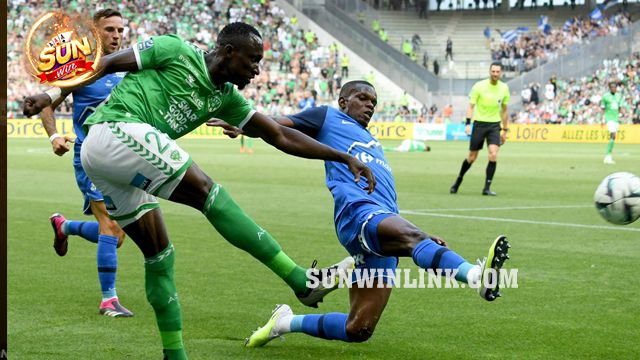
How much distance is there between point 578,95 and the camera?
49.1 metres

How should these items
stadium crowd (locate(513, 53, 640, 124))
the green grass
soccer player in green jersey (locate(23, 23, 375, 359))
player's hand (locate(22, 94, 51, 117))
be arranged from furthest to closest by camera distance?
1. stadium crowd (locate(513, 53, 640, 124))
2. the green grass
3. soccer player in green jersey (locate(23, 23, 375, 359))
4. player's hand (locate(22, 94, 51, 117))

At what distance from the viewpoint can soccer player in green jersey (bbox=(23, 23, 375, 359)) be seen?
5520 millimetres

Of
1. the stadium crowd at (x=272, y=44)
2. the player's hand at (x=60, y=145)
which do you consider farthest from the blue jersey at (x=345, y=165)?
the stadium crowd at (x=272, y=44)

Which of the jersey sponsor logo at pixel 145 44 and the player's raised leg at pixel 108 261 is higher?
the jersey sponsor logo at pixel 145 44

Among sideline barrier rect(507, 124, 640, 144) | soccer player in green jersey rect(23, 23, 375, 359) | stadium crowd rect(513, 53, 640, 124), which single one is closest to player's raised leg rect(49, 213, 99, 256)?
soccer player in green jersey rect(23, 23, 375, 359)

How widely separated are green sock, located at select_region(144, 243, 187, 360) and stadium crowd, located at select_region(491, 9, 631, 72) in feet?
160

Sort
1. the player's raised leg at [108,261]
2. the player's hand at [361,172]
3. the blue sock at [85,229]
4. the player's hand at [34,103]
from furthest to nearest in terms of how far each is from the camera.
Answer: the blue sock at [85,229]
the player's raised leg at [108,261]
the player's hand at [361,172]
the player's hand at [34,103]

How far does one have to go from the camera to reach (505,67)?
53.7 meters

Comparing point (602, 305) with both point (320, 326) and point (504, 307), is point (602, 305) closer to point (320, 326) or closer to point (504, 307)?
point (504, 307)

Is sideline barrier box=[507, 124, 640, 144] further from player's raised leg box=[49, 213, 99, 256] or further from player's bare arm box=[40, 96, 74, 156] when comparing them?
player's bare arm box=[40, 96, 74, 156]

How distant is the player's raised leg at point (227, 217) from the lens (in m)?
5.55

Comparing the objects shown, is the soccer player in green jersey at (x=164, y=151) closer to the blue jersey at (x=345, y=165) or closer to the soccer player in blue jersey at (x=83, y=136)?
the blue jersey at (x=345, y=165)

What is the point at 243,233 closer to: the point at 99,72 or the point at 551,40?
the point at 99,72

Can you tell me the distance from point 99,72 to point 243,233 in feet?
3.85
